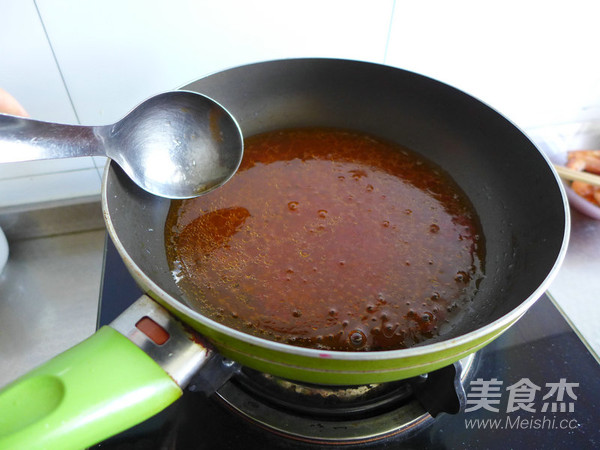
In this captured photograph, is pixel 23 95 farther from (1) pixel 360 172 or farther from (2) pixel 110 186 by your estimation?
(1) pixel 360 172

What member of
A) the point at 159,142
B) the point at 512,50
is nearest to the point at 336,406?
the point at 159,142

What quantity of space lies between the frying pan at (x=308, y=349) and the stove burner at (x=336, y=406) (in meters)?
0.09

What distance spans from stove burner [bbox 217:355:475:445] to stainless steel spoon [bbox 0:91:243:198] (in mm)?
291

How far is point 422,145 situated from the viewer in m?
0.80

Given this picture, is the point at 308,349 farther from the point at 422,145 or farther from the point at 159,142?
the point at 422,145

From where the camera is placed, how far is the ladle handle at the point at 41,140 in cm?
51

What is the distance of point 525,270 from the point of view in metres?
0.60

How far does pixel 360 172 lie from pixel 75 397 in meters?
0.54

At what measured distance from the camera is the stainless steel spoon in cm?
53

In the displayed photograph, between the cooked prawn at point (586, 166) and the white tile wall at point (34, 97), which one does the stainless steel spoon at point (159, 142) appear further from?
the cooked prawn at point (586, 166)

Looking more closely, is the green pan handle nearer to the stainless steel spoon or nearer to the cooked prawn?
the stainless steel spoon

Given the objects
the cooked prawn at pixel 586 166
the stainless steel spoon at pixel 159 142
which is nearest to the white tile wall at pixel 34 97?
the stainless steel spoon at pixel 159 142

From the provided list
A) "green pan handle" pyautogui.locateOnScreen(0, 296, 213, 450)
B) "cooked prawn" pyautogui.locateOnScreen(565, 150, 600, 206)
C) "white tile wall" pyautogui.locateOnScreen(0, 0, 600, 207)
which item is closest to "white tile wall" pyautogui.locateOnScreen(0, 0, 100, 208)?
"white tile wall" pyautogui.locateOnScreen(0, 0, 600, 207)

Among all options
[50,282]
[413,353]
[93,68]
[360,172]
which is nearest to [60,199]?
[50,282]
